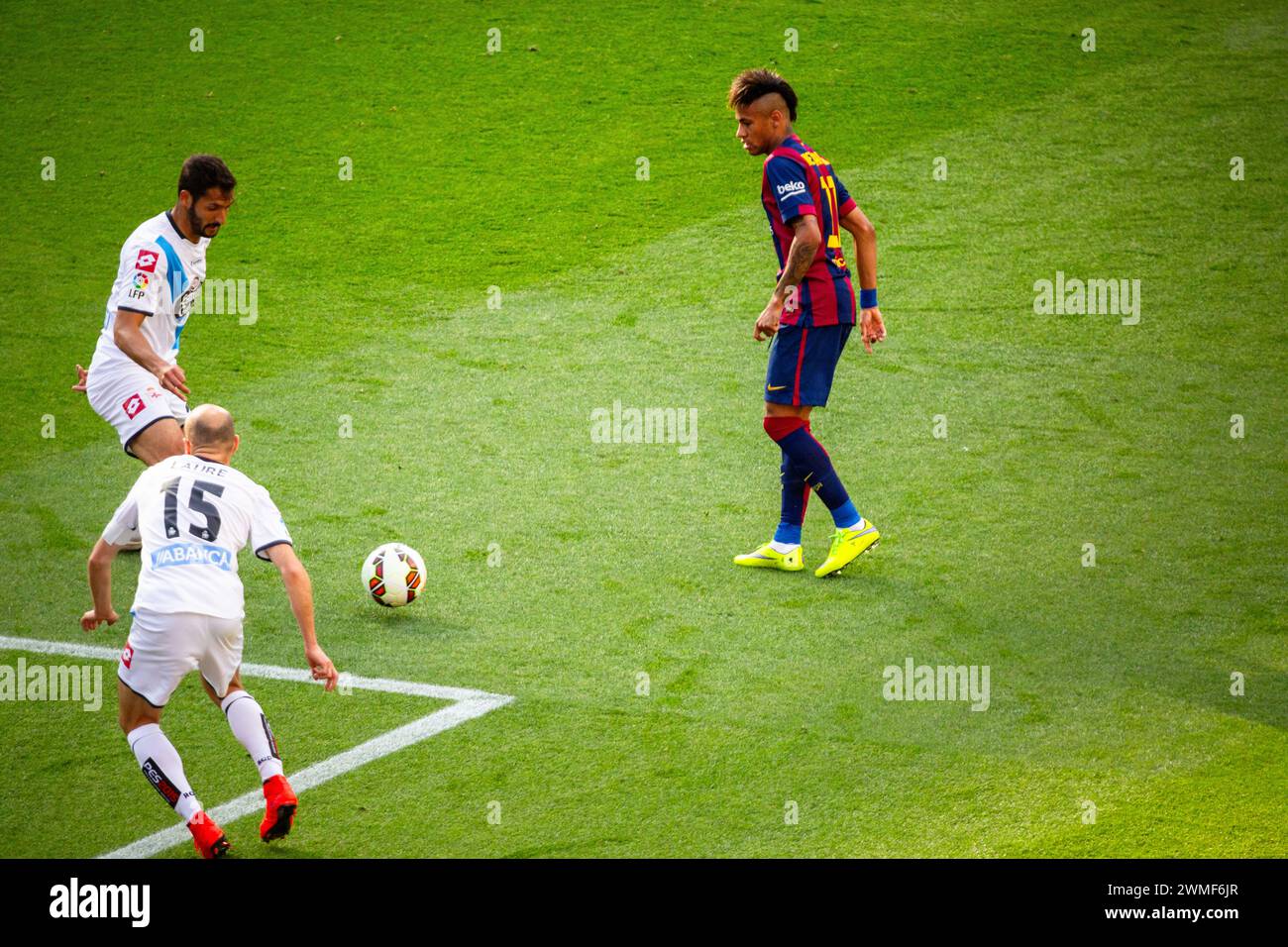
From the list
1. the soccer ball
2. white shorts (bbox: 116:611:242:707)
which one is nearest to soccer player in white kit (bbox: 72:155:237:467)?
the soccer ball

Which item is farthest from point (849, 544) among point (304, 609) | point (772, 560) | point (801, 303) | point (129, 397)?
point (129, 397)

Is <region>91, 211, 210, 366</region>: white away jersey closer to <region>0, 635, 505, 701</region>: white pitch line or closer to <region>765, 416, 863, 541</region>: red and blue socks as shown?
<region>0, 635, 505, 701</region>: white pitch line

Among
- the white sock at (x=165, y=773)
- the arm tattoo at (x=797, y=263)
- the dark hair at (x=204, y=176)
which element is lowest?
the white sock at (x=165, y=773)

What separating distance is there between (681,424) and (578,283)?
344 centimetres

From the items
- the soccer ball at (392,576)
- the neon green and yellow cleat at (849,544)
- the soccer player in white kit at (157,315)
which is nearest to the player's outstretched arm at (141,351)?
the soccer player in white kit at (157,315)

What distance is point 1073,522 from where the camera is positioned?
8.80 m

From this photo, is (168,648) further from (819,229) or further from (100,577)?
(819,229)

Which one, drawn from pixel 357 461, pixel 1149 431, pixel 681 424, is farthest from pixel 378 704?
pixel 1149 431

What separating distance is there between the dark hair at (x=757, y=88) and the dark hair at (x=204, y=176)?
2.83m

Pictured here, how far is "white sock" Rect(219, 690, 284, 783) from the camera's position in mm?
5285

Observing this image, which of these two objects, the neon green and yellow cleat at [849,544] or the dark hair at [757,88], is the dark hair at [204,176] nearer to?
the dark hair at [757,88]

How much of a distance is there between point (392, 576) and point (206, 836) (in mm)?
2460

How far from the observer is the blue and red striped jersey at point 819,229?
7520 mm

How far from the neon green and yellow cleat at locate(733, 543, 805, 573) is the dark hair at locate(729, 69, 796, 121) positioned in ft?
8.34
